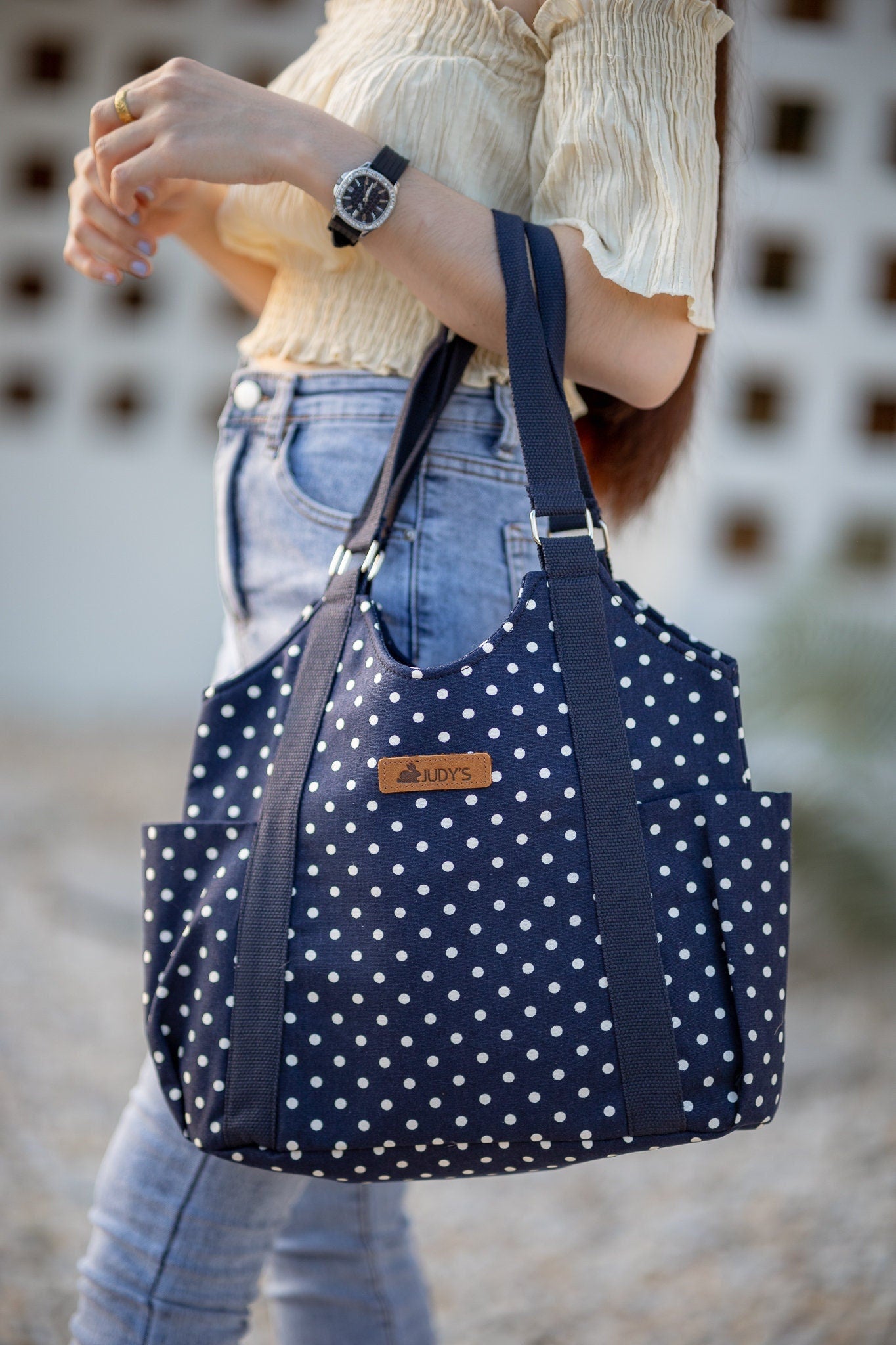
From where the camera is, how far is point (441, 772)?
825mm

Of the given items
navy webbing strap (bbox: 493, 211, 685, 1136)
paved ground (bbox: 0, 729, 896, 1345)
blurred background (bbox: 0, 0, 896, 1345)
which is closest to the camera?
navy webbing strap (bbox: 493, 211, 685, 1136)

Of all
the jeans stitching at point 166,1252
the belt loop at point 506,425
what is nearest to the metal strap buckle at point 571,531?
the belt loop at point 506,425

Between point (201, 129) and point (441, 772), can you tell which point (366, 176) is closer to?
point (201, 129)

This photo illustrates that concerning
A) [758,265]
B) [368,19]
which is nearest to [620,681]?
[368,19]

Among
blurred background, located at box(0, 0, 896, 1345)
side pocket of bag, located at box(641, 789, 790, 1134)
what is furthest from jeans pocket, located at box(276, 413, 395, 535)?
blurred background, located at box(0, 0, 896, 1345)

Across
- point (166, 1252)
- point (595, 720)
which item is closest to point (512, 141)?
point (595, 720)

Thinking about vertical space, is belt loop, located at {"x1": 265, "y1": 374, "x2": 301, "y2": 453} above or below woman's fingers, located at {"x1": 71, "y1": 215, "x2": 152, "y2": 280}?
below

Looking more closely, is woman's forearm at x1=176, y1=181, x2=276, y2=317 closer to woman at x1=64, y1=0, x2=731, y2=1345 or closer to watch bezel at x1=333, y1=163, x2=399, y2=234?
woman at x1=64, y1=0, x2=731, y2=1345

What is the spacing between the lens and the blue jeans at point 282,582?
36.7 inches

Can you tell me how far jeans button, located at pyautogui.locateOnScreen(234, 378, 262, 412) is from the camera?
1012 millimetres

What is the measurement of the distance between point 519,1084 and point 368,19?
36.2 inches

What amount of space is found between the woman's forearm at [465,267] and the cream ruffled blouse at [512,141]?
0.03m

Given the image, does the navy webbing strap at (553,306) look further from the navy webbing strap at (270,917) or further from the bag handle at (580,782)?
the navy webbing strap at (270,917)

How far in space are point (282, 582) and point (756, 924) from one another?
0.47 m
